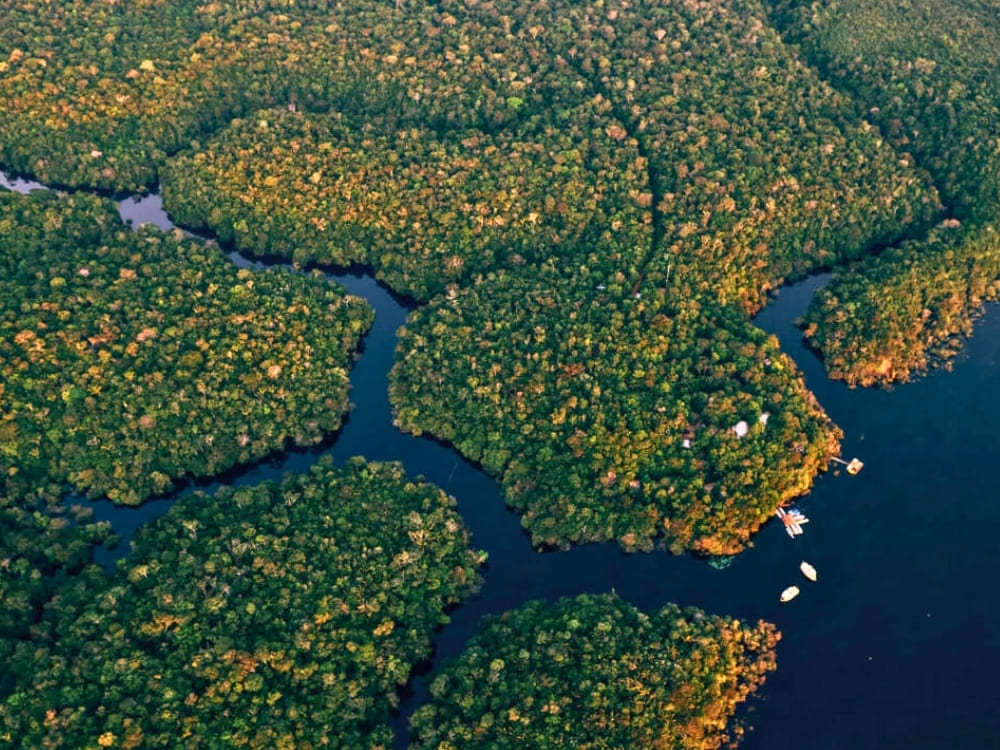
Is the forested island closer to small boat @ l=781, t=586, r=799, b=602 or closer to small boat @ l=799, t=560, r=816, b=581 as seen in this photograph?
small boat @ l=781, t=586, r=799, b=602

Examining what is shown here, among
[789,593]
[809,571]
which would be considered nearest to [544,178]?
[809,571]

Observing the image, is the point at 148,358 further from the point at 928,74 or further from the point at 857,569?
the point at 928,74


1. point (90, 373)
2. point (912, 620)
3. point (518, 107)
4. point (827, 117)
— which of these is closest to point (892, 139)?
→ point (827, 117)

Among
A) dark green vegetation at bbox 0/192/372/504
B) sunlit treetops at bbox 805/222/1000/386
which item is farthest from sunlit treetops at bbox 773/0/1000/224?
dark green vegetation at bbox 0/192/372/504

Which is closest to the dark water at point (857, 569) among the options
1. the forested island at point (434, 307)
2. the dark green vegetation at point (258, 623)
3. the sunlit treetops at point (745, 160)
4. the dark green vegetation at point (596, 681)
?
the forested island at point (434, 307)

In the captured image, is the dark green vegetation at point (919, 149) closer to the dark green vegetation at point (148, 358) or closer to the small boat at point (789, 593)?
the small boat at point (789, 593)
